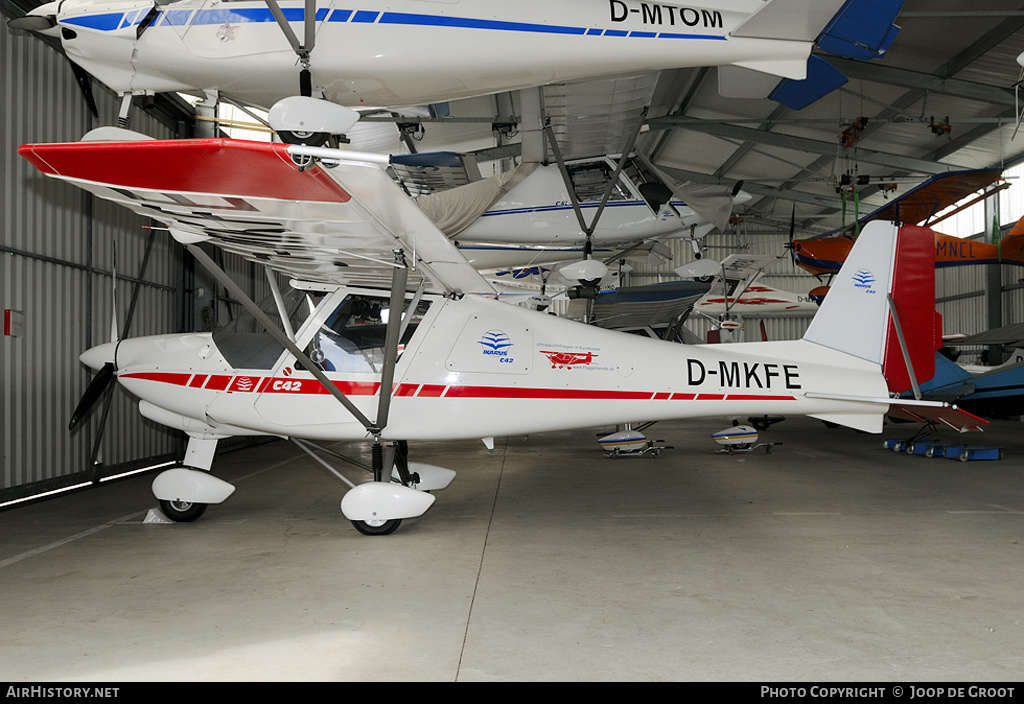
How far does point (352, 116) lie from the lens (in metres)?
3.88

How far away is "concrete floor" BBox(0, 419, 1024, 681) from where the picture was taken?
2867 millimetres

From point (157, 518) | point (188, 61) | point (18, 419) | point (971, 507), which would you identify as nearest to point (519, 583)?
point (157, 518)

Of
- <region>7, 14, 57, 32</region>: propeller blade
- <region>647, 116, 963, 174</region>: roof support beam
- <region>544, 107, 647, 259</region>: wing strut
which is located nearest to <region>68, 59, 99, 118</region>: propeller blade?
<region>7, 14, 57, 32</region>: propeller blade

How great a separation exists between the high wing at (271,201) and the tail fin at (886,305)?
3047 millimetres

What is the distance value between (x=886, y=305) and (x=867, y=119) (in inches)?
350

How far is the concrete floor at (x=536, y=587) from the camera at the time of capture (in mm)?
2867

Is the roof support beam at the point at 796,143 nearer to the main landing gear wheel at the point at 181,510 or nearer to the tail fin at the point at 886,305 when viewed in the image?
the tail fin at the point at 886,305

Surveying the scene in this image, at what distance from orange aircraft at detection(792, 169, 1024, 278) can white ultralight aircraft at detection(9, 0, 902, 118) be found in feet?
27.3

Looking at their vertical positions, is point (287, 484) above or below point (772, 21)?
below

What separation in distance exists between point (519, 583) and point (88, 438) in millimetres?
6524

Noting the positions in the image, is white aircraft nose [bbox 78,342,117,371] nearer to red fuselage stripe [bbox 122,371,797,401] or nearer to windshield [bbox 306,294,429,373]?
red fuselage stripe [bbox 122,371,797,401]

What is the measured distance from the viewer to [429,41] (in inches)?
235
